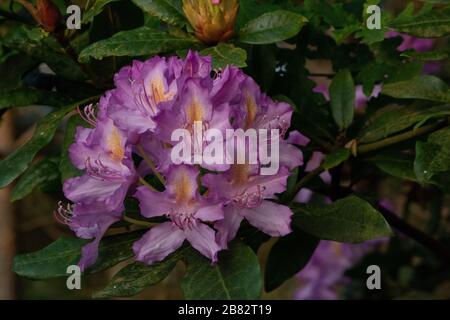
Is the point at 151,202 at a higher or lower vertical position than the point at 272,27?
lower

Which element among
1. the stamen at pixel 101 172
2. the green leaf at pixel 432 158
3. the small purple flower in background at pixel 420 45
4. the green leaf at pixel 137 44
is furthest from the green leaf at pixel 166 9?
the small purple flower in background at pixel 420 45

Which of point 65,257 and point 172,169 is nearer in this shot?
point 172,169

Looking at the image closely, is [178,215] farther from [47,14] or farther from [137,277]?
[47,14]

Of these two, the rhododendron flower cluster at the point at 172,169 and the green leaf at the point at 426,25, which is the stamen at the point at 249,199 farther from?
the green leaf at the point at 426,25

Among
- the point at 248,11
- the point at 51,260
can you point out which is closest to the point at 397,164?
the point at 248,11

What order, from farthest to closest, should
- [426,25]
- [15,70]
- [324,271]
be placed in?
[324,271], [15,70], [426,25]

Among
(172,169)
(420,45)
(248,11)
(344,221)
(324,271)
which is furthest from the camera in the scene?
(324,271)
